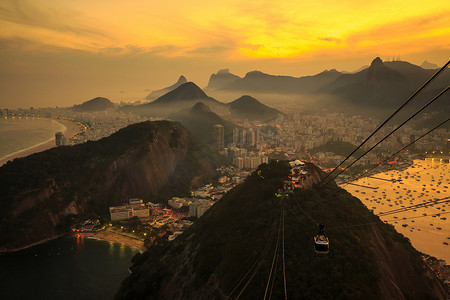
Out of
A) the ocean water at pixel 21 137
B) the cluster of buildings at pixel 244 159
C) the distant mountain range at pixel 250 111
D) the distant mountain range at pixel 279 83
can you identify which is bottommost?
the cluster of buildings at pixel 244 159

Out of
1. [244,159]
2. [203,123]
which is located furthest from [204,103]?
[244,159]

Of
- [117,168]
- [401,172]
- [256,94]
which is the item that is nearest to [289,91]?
[256,94]

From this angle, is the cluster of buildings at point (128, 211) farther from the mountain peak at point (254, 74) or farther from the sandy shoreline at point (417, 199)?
the mountain peak at point (254, 74)

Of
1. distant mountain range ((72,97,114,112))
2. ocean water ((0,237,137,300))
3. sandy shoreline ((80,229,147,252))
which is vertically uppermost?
distant mountain range ((72,97,114,112))

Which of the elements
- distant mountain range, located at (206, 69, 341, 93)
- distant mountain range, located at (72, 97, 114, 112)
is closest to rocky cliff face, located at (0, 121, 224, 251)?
distant mountain range, located at (72, 97, 114, 112)

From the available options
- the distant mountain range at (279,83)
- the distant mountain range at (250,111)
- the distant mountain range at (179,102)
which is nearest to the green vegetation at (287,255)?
the distant mountain range at (250,111)

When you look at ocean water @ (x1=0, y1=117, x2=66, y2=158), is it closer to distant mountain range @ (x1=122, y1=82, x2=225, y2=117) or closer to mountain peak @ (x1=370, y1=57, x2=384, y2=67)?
distant mountain range @ (x1=122, y1=82, x2=225, y2=117)
